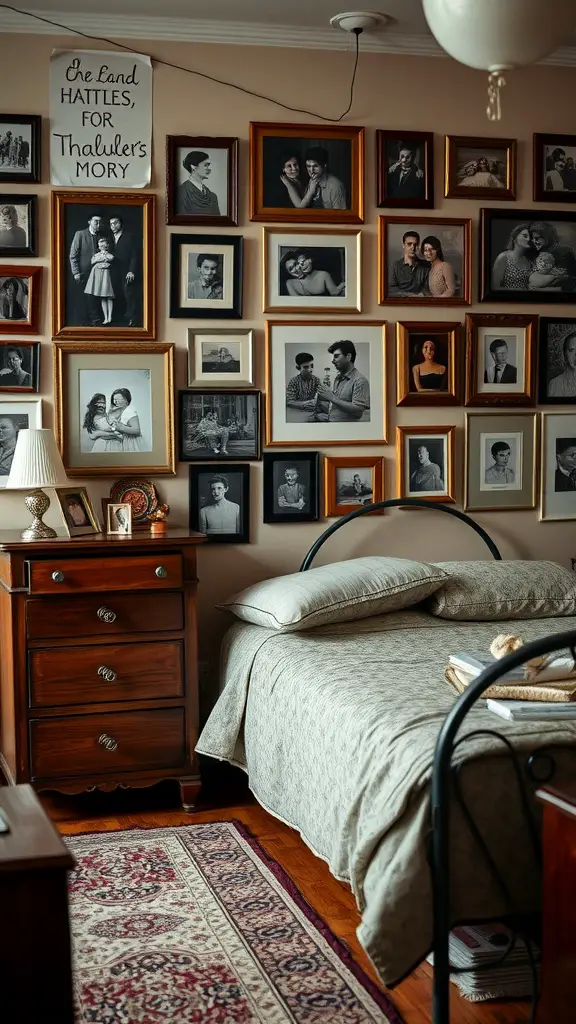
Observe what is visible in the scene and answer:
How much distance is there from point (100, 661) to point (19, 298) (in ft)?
4.45

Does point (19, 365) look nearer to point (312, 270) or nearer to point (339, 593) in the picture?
point (312, 270)

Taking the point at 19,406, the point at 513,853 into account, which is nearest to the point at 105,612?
the point at 19,406

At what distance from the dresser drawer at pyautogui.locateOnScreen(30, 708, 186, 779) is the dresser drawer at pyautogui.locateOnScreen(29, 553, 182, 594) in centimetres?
42

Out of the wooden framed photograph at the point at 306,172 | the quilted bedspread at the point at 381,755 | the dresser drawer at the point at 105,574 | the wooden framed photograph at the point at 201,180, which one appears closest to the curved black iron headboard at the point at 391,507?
the quilted bedspread at the point at 381,755

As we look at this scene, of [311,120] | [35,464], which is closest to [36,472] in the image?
[35,464]

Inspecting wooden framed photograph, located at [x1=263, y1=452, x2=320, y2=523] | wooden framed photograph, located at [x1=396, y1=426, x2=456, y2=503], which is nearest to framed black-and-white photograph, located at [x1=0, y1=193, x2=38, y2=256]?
wooden framed photograph, located at [x1=263, y1=452, x2=320, y2=523]

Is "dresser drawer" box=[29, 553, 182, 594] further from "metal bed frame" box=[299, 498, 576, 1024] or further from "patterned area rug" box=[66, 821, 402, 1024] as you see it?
"metal bed frame" box=[299, 498, 576, 1024]

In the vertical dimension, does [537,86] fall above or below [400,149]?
above

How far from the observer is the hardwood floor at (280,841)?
2.35 meters

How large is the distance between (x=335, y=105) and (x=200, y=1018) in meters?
3.27

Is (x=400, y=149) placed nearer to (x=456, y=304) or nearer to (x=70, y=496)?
(x=456, y=304)

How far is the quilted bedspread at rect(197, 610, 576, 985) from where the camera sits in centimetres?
215

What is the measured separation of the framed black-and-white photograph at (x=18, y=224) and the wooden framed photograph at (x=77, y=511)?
2.92ft

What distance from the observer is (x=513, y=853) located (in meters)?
2.22
